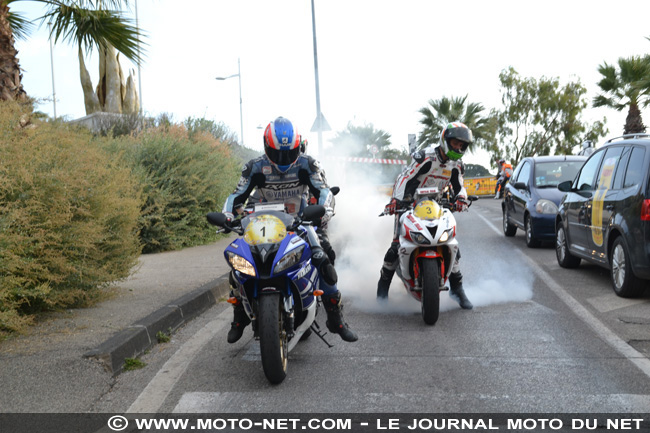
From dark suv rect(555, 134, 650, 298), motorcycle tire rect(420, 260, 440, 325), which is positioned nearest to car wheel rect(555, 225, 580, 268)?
dark suv rect(555, 134, 650, 298)

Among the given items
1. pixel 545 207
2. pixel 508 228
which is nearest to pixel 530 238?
pixel 545 207

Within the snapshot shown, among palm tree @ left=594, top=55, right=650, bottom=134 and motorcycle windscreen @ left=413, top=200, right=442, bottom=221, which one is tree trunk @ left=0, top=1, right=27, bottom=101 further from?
palm tree @ left=594, top=55, right=650, bottom=134

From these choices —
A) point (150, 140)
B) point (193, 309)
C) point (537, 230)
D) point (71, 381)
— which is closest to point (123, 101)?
point (150, 140)

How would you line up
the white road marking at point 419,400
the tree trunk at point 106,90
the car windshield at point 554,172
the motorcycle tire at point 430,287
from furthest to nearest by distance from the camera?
the tree trunk at point 106,90
the car windshield at point 554,172
the motorcycle tire at point 430,287
the white road marking at point 419,400

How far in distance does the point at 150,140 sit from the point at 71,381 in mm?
9124

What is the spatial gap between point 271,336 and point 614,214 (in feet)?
16.8

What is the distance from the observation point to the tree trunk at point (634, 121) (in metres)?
30.5

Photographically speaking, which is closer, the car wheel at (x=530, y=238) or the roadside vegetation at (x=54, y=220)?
the roadside vegetation at (x=54, y=220)

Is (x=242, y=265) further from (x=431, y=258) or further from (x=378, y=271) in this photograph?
(x=378, y=271)

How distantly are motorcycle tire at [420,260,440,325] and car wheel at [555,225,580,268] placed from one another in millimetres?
4304


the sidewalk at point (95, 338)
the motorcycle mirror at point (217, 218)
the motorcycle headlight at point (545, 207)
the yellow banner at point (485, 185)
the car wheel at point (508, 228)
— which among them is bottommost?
the yellow banner at point (485, 185)

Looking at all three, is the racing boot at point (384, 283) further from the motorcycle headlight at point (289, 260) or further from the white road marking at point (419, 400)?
the white road marking at point (419, 400)

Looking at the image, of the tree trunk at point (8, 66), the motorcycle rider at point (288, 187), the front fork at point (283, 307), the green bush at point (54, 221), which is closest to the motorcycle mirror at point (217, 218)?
the motorcycle rider at point (288, 187)

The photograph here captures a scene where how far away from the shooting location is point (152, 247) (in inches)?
490
